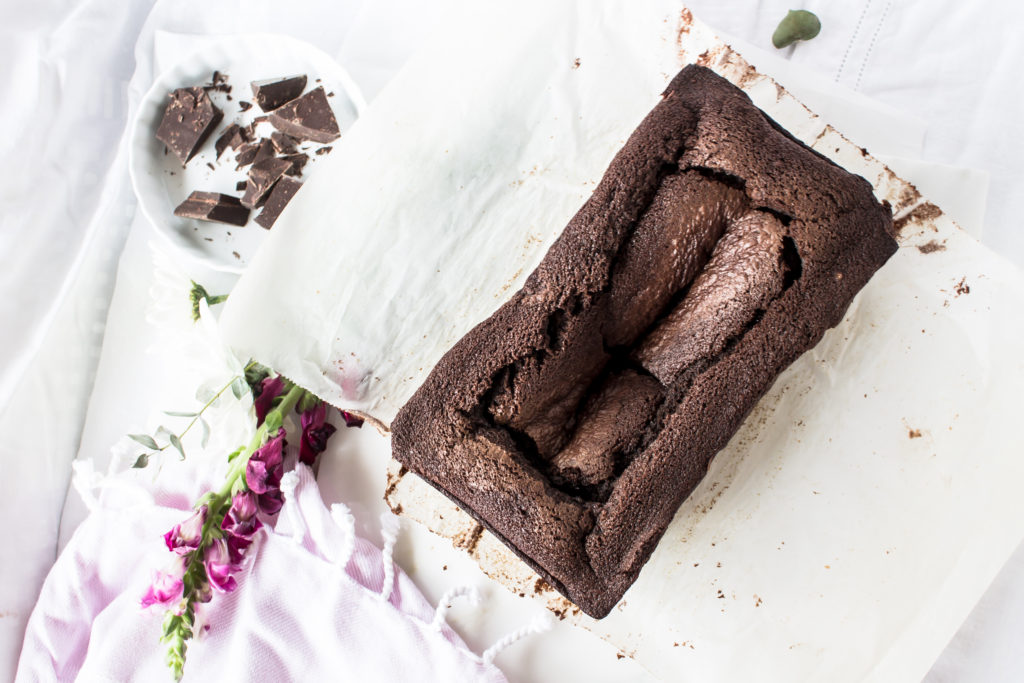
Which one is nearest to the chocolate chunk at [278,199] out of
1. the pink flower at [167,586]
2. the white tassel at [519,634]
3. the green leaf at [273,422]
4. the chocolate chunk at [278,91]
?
the chocolate chunk at [278,91]

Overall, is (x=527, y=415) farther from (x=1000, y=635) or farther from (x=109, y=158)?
(x=109, y=158)

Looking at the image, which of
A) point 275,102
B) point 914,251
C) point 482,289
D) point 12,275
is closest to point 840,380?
point 914,251

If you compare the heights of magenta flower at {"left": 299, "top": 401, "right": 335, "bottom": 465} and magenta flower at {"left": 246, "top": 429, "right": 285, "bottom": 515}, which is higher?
magenta flower at {"left": 299, "top": 401, "right": 335, "bottom": 465}

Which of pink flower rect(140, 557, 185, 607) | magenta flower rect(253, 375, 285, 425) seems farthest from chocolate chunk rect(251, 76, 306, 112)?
pink flower rect(140, 557, 185, 607)

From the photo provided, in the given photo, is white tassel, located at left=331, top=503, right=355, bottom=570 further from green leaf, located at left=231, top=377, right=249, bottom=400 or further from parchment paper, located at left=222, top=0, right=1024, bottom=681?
green leaf, located at left=231, top=377, right=249, bottom=400

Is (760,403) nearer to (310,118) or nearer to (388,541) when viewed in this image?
(388,541)

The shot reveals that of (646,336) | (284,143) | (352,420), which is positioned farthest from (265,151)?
(646,336)
